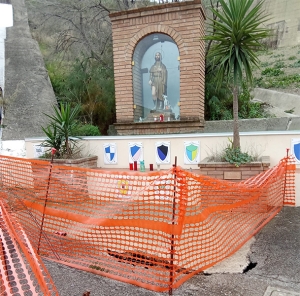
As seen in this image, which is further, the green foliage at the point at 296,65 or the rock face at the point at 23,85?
the green foliage at the point at 296,65

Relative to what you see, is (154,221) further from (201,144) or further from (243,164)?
(201,144)

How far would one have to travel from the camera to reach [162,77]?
745cm

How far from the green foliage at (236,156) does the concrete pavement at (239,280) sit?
1.72 meters

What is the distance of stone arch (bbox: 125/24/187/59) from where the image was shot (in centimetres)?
664

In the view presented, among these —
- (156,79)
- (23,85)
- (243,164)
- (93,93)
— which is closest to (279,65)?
(156,79)

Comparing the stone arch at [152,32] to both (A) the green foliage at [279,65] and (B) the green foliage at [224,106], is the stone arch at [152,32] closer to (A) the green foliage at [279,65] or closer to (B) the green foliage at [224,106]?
(B) the green foliage at [224,106]

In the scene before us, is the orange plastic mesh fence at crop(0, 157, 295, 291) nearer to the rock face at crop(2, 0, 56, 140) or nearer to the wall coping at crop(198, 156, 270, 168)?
the wall coping at crop(198, 156, 270, 168)

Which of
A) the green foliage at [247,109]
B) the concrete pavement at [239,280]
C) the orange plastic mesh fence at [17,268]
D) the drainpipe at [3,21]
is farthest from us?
the drainpipe at [3,21]

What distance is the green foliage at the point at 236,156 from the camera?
4.80 meters

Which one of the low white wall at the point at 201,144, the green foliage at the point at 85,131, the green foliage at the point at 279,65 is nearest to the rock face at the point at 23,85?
the green foliage at the point at 85,131

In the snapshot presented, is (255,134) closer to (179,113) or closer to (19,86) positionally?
(179,113)

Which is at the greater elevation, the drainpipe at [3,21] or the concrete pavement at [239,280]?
the drainpipe at [3,21]

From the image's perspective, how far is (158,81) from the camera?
7480mm

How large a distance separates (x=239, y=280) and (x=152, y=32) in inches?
235
